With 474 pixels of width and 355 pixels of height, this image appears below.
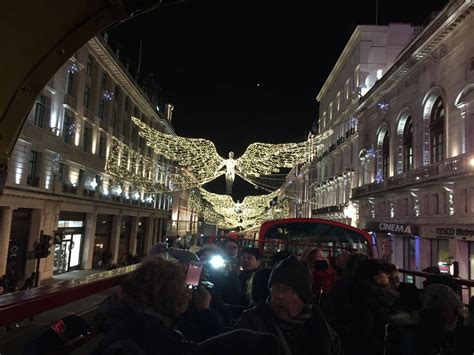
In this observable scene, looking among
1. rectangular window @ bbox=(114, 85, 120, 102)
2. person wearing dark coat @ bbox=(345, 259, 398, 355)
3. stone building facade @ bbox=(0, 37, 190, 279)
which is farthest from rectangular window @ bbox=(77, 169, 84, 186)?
person wearing dark coat @ bbox=(345, 259, 398, 355)

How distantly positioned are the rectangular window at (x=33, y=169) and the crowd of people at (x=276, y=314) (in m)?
21.5

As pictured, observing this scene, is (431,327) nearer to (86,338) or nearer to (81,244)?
(86,338)

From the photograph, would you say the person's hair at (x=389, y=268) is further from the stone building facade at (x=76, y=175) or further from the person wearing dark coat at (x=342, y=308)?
the stone building facade at (x=76, y=175)

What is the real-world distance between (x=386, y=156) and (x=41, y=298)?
38.2 meters

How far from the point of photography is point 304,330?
278 centimetres

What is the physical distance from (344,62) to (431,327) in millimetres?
53599

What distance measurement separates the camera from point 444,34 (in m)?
26.2

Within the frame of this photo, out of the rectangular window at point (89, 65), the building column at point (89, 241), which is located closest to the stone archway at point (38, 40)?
the rectangular window at point (89, 65)

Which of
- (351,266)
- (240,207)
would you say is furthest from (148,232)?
(351,266)

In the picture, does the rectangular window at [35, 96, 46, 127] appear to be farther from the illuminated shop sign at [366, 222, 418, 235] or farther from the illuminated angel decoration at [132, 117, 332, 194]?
the illuminated shop sign at [366, 222, 418, 235]

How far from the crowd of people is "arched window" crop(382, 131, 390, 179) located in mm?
33428

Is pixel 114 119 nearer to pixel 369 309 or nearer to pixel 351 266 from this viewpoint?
pixel 351 266

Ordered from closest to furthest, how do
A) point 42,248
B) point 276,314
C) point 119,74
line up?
point 276,314, point 42,248, point 119,74

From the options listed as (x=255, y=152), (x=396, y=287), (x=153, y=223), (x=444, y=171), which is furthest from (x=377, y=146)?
(x=396, y=287)
